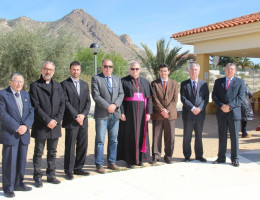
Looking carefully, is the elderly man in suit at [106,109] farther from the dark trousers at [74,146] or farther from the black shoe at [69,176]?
the black shoe at [69,176]

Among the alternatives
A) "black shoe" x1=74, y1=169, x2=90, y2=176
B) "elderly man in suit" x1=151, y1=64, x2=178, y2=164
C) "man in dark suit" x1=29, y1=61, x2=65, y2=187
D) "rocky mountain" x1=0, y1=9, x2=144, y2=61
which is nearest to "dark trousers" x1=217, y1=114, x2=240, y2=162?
"elderly man in suit" x1=151, y1=64, x2=178, y2=164

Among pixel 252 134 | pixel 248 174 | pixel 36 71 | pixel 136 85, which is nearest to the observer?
pixel 248 174

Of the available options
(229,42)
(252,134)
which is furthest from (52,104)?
(229,42)

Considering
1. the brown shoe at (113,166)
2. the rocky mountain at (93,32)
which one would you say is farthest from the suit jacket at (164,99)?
the rocky mountain at (93,32)

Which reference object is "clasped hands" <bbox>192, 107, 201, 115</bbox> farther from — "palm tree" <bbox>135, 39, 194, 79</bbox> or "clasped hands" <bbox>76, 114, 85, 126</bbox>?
"palm tree" <bbox>135, 39, 194, 79</bbox>

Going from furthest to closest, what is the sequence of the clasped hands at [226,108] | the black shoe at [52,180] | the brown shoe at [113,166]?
the clasped hands at [226,108], the brown shoe at [113,166], the black shoe at [52,180]

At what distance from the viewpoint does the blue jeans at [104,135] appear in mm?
5461

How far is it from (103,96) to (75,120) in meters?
0.73

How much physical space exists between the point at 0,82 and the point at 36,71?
1813 mm

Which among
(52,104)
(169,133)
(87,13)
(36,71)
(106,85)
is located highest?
(87,13)

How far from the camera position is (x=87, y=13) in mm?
142000

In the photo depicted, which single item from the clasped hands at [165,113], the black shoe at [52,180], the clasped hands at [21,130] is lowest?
the black shoe at [52,180]

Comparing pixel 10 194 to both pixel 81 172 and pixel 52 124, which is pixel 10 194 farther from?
pixel 81 172

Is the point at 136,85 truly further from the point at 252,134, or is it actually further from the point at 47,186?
the point at 252,134
